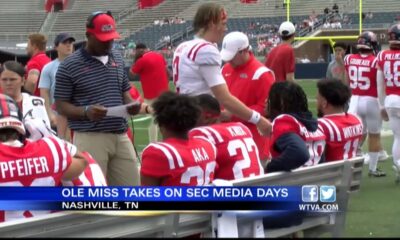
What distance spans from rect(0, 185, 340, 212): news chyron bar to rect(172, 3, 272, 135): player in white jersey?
1.28 metres

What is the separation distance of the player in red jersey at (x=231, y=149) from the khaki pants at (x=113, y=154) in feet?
2.67

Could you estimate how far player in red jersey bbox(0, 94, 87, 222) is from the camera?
12.3 feet

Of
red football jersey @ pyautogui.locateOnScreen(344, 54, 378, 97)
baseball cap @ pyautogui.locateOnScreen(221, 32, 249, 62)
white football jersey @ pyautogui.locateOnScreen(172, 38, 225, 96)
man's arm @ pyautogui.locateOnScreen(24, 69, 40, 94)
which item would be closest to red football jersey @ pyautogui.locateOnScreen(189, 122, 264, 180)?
white football jersey @ pyautogui.locateOnScreen(172, 38, 225, 96)

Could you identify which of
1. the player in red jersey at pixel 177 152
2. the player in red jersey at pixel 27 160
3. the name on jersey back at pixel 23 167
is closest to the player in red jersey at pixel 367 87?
the player in red jersey at pixel 177 152

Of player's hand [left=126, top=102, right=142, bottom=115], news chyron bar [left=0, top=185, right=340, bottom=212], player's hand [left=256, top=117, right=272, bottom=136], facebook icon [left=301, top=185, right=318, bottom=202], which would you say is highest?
player's hand [left=126, top=102, right=142, bottom=115]

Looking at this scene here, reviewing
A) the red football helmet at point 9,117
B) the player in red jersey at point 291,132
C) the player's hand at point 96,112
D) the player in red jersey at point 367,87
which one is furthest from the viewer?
the player in red jersey at point 367,87

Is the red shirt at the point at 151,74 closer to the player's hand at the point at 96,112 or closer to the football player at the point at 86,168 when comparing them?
the player's hand at the point at 96,112

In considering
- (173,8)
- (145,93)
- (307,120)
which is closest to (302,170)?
(307,120)

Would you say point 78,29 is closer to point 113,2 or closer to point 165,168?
point 113,2

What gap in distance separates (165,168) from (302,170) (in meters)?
0.96

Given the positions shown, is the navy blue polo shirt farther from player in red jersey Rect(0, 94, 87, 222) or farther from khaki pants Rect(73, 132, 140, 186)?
player in red jersey Rect(0, 94, 87, 222)

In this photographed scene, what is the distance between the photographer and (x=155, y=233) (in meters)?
3.95

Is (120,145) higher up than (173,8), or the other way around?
(120,145)

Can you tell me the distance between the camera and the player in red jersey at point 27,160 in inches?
147
